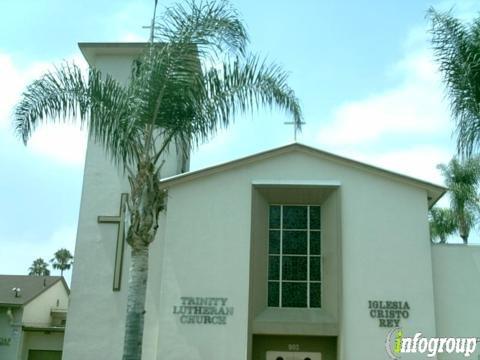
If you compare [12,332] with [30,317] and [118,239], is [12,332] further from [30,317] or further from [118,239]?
[118,239]

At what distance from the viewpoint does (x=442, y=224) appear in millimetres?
30016

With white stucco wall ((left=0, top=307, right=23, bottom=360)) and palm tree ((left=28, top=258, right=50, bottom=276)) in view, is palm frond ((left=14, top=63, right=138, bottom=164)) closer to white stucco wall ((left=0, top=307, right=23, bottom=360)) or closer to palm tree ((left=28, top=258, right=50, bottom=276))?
white stucco wall ((left=0, top=307, right=23, bottom=360))

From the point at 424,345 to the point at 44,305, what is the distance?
2640 centimetres

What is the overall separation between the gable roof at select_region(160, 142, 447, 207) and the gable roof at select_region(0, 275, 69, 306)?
58.9 ft

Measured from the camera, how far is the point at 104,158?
19.1m

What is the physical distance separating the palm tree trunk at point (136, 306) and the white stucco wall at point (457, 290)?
9.07m

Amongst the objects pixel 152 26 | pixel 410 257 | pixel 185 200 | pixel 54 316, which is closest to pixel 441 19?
pixel 152 26

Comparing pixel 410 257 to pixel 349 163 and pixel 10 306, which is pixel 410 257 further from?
pixel 10 306

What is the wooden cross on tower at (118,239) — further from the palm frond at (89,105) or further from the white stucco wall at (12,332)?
the white stucco wall at (12,332)

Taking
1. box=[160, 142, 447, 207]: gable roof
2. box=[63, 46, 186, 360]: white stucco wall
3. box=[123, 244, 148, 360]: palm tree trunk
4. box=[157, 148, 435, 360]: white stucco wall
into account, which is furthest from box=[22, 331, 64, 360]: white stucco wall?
box=[123, 244, 148, 360]: palm tree trunk

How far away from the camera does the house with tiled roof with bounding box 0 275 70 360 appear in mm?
28703

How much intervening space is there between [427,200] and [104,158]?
10.2 meters

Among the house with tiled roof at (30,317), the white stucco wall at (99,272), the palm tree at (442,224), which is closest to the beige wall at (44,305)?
the house with tiled roof at (30,317)

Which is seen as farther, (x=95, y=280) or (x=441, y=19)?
(x=95, y=280)
